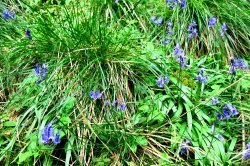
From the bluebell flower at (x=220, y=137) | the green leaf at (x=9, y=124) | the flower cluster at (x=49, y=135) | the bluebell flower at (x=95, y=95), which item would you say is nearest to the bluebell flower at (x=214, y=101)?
the bluebell flower at (x=220, y=137)

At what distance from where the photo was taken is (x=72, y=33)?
9.25 feet

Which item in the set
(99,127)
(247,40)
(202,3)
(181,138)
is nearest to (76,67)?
(99,127)

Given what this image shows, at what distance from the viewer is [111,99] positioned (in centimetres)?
267

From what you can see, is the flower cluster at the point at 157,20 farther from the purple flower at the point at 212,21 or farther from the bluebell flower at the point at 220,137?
the bluebell flower at the point at 220,137

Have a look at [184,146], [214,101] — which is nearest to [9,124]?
[184,146]

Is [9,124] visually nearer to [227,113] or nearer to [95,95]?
[95,95]

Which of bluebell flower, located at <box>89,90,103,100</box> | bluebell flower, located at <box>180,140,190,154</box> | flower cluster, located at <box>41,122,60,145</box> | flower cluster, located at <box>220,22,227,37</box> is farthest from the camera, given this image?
flower cluster, located at <box>220,22,227,37</box>

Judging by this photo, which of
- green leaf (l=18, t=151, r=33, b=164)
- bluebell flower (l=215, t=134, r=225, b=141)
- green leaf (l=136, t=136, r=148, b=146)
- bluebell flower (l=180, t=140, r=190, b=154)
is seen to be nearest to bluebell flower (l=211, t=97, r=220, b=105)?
bluebell flower (l=215, t=134, r=225, b=141)

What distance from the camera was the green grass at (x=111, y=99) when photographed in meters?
2.41

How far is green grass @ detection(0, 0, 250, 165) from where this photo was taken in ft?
7.89

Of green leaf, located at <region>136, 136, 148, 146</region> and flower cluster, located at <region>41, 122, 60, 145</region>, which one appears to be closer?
flower cluster, located at <region>41, 122, 60, 145</region>

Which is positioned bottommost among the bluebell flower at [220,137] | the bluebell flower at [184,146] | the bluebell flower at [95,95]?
the bluebell flower at [184,146]

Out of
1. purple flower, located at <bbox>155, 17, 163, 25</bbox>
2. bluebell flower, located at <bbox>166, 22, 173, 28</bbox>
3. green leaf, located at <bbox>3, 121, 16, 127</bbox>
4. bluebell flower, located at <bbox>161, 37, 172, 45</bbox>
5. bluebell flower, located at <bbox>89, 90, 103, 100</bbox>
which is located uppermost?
purple flower, located at <bbox>155, 17, 163, 25</bbox>

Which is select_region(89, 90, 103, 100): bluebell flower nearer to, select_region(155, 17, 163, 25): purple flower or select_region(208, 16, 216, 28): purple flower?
select_region(155, 17, 163, 25): purple flower
